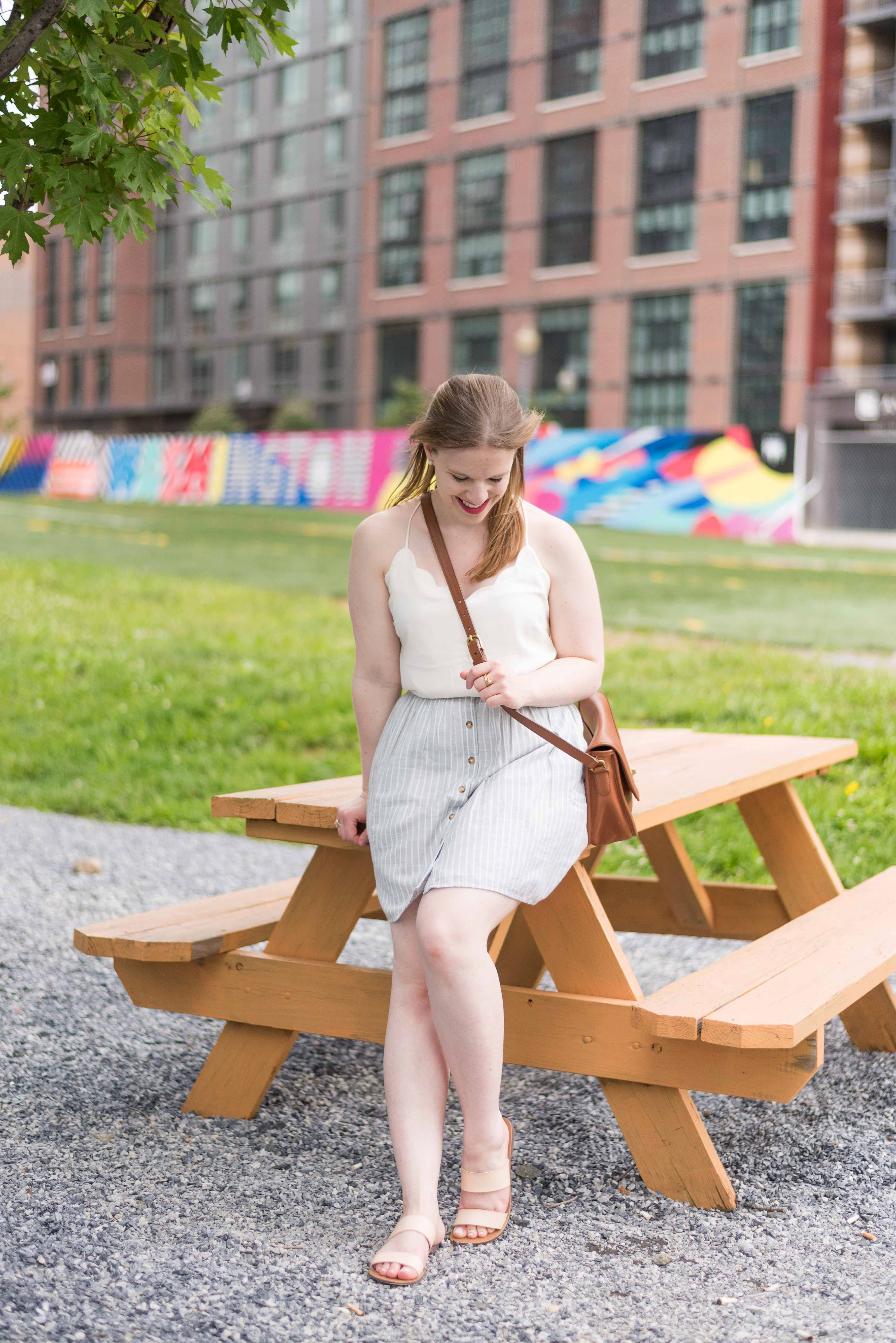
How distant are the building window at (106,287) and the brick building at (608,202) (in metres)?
17.2

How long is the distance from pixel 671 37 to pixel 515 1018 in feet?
146

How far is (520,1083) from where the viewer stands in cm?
364

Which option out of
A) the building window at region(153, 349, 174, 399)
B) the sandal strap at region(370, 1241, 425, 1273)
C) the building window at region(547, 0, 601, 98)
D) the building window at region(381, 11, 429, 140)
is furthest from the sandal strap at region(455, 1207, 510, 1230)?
the building window at region(153, 349, 174, 399)

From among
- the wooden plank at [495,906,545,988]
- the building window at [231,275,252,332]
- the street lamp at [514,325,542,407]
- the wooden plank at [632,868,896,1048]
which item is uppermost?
the building window at [231,275,252,332]

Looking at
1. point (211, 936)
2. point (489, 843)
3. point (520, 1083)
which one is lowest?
point (520, 1083)

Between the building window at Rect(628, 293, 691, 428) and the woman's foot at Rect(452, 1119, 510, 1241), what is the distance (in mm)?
41442

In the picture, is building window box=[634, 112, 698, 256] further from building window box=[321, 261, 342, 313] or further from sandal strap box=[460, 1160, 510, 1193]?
sandal strap box=[460, 1160, 510, 1193]

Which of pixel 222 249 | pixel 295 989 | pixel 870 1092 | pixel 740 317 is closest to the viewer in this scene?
pixel 295 989

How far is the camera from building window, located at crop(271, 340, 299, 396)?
56.1 meters

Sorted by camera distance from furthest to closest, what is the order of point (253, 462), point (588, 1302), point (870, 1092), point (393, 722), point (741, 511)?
point (253, 462)
point (741, 511)
point (870, 1092)
point (393, 722)
point (588, 1302)

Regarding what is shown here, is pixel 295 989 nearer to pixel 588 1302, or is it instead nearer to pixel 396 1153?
pixel 396 1153

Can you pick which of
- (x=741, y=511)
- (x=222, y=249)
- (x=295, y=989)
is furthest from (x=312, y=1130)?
(x=222, y=249)

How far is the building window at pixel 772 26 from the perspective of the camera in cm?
3962

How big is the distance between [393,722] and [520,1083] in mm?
1195
